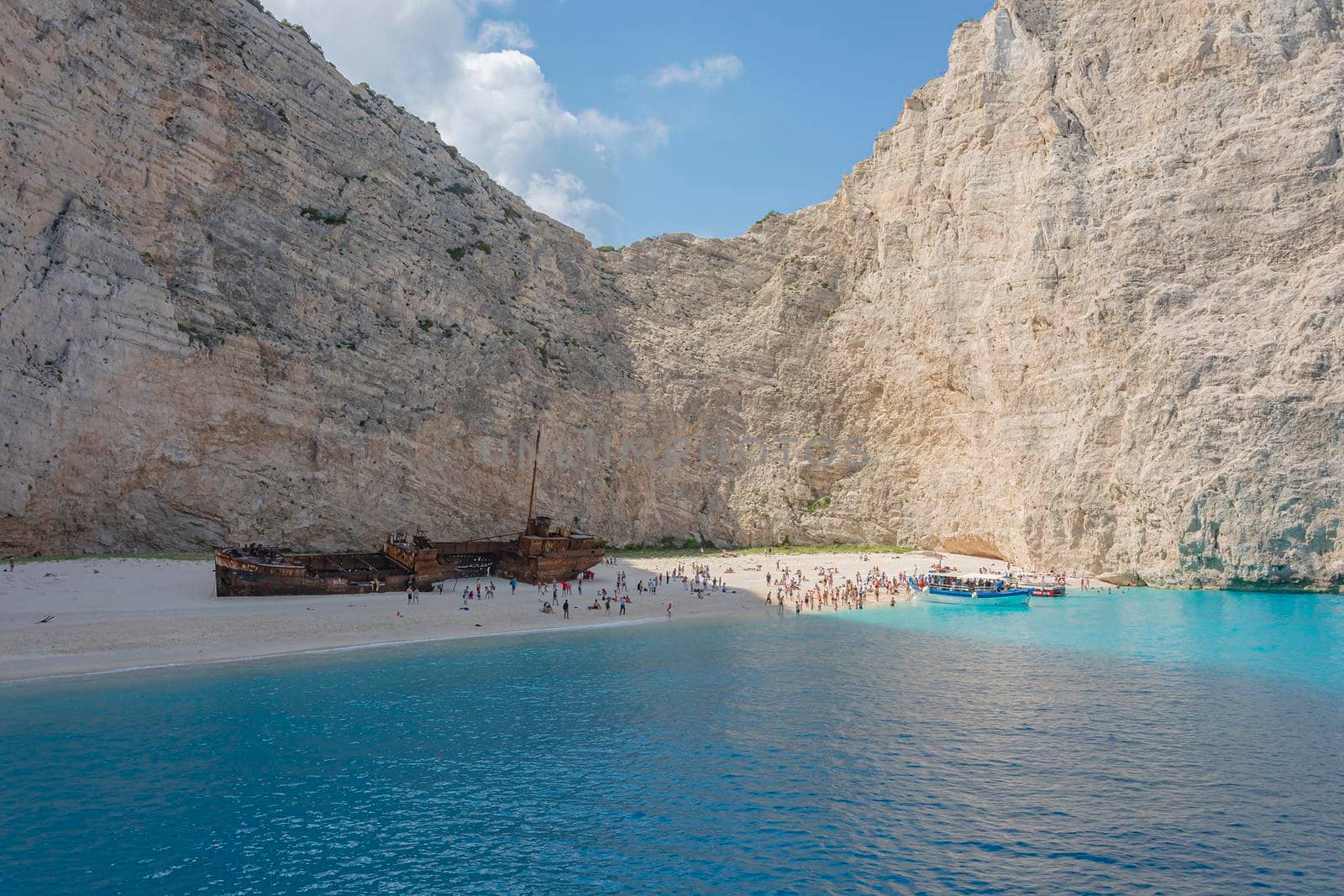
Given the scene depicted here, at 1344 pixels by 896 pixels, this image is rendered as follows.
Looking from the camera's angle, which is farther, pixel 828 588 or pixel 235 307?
pixel 828 588

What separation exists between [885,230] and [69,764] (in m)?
63.3

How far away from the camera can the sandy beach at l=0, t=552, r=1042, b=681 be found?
23.6 m

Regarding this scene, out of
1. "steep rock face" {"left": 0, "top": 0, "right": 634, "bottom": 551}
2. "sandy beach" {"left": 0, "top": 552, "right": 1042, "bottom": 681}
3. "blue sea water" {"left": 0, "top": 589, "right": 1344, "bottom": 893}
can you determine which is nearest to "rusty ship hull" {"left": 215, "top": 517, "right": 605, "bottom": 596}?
"sandy beach" {"left": 0, "top": 552, "right": 1042, "bottom": 681}

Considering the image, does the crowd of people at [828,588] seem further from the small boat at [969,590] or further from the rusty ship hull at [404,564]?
the rusty ship hull at [404,564]

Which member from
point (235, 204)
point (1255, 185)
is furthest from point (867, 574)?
point (235, 204)

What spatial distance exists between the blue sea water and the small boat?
45.1 ft

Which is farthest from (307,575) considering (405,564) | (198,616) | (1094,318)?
(1094,318)

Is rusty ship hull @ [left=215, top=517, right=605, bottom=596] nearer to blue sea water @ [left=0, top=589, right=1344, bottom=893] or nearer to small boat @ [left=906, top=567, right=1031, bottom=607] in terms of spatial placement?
blue sea water @ [left=0, top=589, right=1344, bottom=893]

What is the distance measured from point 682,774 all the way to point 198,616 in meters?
20.4

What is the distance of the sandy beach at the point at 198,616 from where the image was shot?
23.6 metres

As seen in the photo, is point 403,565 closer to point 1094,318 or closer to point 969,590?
point 969,590

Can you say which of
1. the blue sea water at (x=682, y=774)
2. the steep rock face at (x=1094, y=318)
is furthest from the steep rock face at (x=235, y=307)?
the steep rock face at (x=1094, y=318)

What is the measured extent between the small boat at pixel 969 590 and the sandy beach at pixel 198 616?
11976 millimetres

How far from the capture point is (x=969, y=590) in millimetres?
42031
